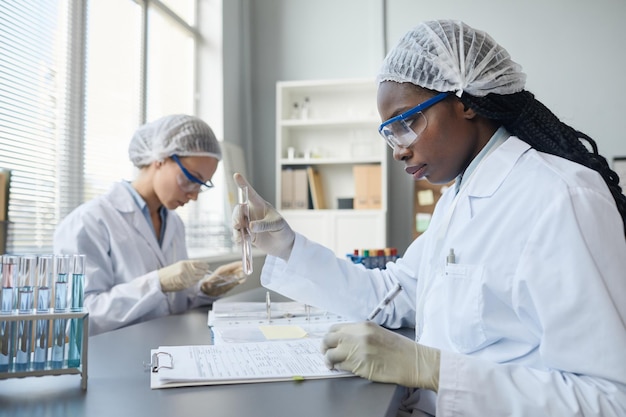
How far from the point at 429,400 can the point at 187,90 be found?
130 inches

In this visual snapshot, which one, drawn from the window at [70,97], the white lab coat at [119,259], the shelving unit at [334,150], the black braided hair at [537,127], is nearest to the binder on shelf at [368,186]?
the shelving unit at [334,150]

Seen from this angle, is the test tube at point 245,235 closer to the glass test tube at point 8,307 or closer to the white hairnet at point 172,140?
the glass test tube at point 8,307

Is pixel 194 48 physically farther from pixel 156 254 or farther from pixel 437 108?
pixel 437 108

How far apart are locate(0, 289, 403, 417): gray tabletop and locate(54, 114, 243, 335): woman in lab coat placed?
74cm

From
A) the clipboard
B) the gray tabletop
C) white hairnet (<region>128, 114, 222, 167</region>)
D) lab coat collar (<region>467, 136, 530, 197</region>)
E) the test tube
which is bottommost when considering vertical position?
the gray tabletop

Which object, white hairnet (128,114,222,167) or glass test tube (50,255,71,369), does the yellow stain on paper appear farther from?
white hairnet (128,114,222,167)

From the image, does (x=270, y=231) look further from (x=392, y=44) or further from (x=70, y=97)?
(x=392, y=44)

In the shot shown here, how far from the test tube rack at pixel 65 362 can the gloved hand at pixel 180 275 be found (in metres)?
0.85

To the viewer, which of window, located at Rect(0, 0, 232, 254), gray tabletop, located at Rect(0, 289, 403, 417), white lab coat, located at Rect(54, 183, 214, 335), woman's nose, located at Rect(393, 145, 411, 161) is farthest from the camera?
window, located at Rect(0, 0, 232, 254)

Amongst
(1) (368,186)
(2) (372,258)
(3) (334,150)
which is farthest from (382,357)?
(3) (334,150)

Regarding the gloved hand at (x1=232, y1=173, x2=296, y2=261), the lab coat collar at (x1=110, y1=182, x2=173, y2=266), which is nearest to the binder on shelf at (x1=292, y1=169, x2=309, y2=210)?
the lab coat collar at (x1=110, y1=182, x2=173, y2=266)

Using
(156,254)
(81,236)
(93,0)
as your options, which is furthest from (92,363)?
(93,0)

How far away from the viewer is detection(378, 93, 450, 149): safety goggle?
116 cm

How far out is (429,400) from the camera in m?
1.04
